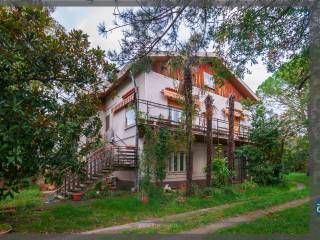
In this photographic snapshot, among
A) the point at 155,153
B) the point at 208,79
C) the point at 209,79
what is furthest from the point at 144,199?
Result: the point at 209,79

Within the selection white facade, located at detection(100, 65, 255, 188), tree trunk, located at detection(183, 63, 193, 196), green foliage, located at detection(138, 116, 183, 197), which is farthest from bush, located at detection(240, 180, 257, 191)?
green foliage, located at detection(138, 116, 183, 197)

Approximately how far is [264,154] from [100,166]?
10.7 metres

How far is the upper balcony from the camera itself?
60.8 feet

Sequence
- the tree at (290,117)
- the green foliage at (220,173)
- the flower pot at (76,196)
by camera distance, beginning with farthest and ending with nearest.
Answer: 1. the tree at (290,117)
2. the green foliage at (220,173)
3. the flower pot at (76,196)

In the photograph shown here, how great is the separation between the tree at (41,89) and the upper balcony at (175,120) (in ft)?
22.9

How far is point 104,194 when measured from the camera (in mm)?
17031

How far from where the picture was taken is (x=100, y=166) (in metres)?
18.3

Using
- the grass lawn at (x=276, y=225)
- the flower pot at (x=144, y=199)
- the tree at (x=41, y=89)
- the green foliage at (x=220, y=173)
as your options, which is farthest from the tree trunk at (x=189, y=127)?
the tree at (x=41, y=89)

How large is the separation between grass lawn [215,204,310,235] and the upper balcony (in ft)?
25.9

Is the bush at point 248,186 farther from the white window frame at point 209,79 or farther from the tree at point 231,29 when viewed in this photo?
the tree at point 231,29

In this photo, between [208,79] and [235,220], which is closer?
[235,220]

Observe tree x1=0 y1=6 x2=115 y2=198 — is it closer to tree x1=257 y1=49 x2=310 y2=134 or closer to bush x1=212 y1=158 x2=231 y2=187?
bush x1=212 y1=158 x2=231 y2=187

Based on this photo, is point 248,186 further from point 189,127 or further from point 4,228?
point 4,228

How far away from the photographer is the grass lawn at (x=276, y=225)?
9164 millimetres
